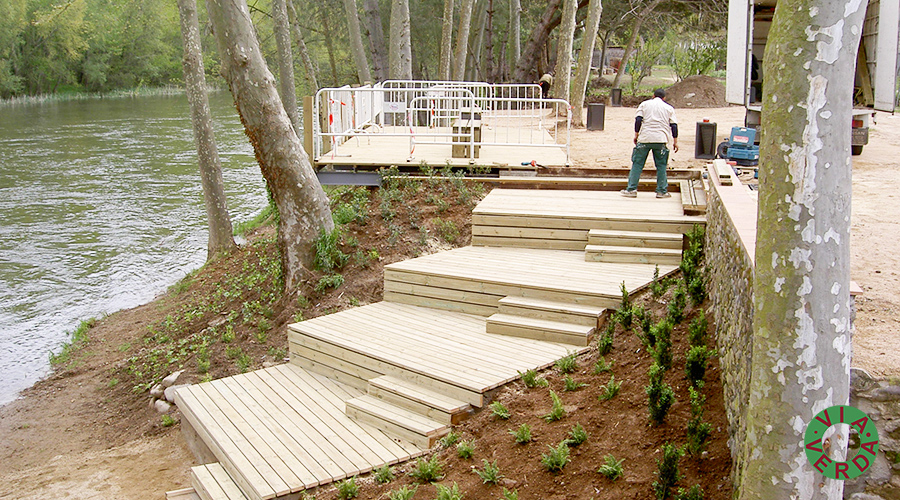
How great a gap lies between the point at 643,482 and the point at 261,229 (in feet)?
45.6

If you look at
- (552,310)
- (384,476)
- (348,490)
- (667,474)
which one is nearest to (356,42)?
(552,310)

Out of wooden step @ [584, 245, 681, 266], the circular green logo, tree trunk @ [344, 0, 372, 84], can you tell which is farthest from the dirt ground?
tree trunk @ [344, 0, 372, 84]

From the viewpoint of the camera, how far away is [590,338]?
6594mm

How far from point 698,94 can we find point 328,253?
18.6 metres

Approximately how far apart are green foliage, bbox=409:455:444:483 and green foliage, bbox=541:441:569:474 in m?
0.79

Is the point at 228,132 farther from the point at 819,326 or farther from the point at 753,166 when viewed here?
the point at 819,326

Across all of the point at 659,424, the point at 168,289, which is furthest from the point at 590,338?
the point at 168,289

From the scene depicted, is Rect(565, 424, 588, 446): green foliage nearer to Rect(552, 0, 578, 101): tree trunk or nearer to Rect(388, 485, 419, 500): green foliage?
Rect(388, 485, 419, 500): green foliage

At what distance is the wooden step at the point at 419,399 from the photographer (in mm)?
5793

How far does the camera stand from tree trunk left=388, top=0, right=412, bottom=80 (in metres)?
19.7

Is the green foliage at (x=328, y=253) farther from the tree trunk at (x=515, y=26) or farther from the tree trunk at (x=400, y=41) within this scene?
the tree trunk at (x=515, y=26)

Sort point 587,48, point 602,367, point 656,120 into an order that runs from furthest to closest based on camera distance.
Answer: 1. point 587,48
2. point 656,120
3. point 602,367

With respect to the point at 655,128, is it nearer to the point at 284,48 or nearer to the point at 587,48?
the point at 587,48

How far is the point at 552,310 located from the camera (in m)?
6.95
